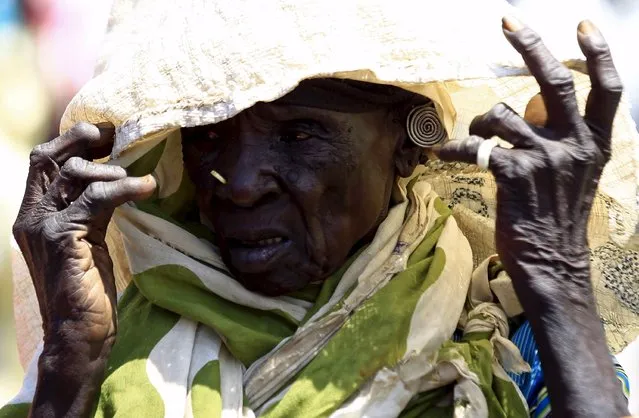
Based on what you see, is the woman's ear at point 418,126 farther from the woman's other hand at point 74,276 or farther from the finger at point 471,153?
the woman's other hand at point 74,276

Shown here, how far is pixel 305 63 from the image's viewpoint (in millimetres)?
1977

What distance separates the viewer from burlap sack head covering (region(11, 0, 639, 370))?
1.99 metres

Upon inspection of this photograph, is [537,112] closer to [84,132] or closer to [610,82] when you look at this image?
[610,82]

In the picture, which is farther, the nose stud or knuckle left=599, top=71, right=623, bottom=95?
the nose stud

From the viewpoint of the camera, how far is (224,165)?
2.18 metres

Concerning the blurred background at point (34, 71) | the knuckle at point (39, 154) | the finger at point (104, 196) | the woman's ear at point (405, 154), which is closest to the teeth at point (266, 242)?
the finger at point (104, 196)

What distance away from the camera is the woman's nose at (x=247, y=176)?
6.91 ft

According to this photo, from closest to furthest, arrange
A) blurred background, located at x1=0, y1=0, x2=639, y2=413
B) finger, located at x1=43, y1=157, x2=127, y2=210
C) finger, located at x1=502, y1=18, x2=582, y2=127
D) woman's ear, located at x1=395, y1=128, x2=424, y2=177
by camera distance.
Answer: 1. finger, located at x1=502, y1=18, x2=582, y2=127
2. finger, located at x1=43, y1=157, x2=127, y2=210
3. woman's ear, located at x1=395, y1=128, x2=424, y2=177
4. blurred background, located at x1=0, y1=0, x2=639, y2=413

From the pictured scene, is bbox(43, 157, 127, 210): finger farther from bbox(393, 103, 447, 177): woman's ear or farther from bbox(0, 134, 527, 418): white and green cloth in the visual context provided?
bbox(393, 103, 447, 177): woman's ear

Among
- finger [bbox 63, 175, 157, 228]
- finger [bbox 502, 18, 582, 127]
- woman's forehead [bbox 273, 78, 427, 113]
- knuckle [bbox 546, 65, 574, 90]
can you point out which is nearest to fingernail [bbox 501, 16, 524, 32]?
finger [bbox 502, 18, 582, 127]

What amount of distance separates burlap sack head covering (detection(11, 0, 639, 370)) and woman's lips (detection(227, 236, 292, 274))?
296 mm

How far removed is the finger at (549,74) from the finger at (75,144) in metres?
0.88

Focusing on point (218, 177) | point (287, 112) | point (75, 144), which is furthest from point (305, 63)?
point (75, 144)

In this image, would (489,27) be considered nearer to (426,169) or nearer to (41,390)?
(426,169)
